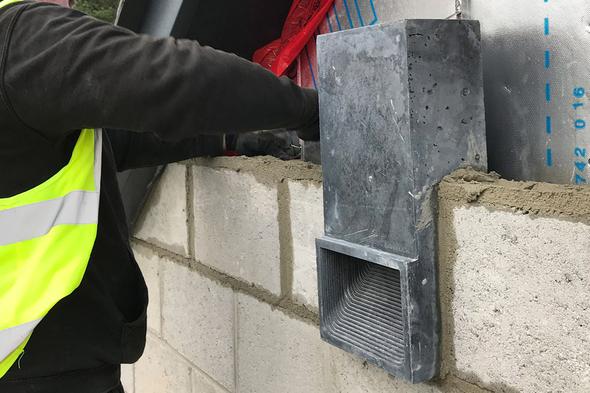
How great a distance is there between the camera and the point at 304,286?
1669 millimetres

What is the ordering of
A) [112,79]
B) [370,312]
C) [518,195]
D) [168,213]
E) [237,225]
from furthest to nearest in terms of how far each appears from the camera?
[168,213] → [237,225] → [370,312] → [112,79] → [518,195]

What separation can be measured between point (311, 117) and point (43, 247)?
2.34ft

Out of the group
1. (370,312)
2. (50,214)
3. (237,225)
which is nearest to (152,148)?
(237,225)

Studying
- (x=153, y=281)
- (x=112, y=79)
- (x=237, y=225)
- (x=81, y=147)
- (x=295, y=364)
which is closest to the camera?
→ (x=112, y=79)

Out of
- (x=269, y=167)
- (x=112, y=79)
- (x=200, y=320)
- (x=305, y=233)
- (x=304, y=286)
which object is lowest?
(x=200, y=320)

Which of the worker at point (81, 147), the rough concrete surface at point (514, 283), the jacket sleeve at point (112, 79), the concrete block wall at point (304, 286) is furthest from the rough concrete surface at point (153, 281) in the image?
the rough concrete surface at point (514, 283)

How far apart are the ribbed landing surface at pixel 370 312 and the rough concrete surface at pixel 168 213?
0.99 meters

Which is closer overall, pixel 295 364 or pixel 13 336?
pixel 13 336

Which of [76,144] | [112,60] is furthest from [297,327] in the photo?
[112,60]

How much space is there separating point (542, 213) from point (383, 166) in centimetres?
32

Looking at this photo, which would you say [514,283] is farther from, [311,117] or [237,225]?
[237,225]

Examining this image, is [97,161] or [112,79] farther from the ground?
[112,79]

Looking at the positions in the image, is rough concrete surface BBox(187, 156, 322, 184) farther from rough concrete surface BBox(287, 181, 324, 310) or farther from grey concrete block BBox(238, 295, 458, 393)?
grey concrete block BBox(238, 295, 458, 393)

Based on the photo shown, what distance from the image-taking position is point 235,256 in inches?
77.4
